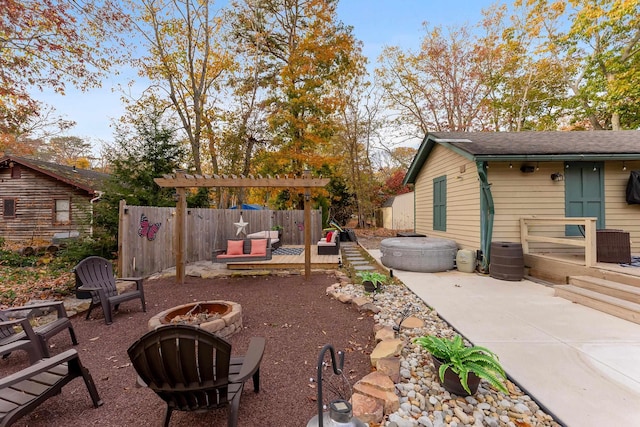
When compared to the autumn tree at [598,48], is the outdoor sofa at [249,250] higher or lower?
lower

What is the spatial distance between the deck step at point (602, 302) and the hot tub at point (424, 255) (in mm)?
2230

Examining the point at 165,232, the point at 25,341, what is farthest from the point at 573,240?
the point at 165,232

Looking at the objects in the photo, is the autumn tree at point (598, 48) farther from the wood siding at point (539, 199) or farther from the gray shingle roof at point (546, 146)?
the wood siding at point (539, 199)

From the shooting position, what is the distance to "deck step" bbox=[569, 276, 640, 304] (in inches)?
155

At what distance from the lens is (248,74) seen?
46.5 feet

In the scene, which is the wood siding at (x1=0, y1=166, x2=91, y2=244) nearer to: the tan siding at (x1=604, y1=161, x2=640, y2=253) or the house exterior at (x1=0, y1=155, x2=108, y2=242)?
the house exterior at (x1=0, y1=155, x2=108, y2=242)

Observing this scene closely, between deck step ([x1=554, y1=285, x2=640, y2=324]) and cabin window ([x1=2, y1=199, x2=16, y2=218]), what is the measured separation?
19.9 metres

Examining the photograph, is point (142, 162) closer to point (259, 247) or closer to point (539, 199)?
point (259, 247)

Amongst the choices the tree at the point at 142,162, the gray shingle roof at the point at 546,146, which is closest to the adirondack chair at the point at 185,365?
the gray shingle roof at the point at 546,146

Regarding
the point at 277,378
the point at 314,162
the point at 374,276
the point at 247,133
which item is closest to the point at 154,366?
the point at 277,378

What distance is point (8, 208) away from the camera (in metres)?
12.6

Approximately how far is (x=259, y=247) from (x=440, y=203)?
5647 mm

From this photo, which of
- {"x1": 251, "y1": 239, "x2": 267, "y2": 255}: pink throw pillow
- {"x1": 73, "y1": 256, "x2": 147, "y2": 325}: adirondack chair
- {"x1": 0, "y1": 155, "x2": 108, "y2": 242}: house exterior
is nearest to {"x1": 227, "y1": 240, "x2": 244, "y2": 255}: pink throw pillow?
{"x1": 251, "y1": 239, "x2": 267, "y2": 255}: pink throw pillow

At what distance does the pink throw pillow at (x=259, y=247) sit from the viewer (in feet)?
25.5
